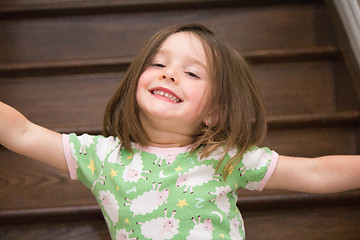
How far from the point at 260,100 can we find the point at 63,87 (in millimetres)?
859

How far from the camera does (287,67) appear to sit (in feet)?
6.76

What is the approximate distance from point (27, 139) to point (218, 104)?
0.53 m

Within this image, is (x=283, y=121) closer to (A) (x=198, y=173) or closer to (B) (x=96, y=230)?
(A) (x=198, y=173)

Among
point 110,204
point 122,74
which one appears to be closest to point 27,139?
point 110,204

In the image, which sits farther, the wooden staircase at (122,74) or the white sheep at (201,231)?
the wooden staircase at (122,74)

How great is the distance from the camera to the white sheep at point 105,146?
4.65 feet

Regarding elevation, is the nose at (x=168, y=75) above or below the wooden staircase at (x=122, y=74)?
above

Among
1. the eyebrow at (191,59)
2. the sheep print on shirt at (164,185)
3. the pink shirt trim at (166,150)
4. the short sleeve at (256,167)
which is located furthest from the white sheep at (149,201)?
the eyebrow at (191,59)

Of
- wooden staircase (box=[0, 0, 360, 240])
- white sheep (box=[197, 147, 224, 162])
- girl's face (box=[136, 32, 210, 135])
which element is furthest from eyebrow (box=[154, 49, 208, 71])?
wooden staircase (box=[0, 0, 360, 240])

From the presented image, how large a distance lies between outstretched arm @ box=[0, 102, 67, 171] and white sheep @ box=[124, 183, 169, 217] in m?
0.24

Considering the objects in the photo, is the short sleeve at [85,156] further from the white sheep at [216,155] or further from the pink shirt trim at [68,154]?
the white sheep at [216,155]

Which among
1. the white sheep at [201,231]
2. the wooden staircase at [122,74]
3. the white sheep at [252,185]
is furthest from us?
the wooden staircase at [122,74]

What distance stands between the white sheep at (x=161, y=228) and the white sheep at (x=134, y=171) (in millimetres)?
118

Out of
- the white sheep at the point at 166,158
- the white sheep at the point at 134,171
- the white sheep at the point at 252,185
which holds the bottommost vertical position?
the white sheep at the point at 252,185
